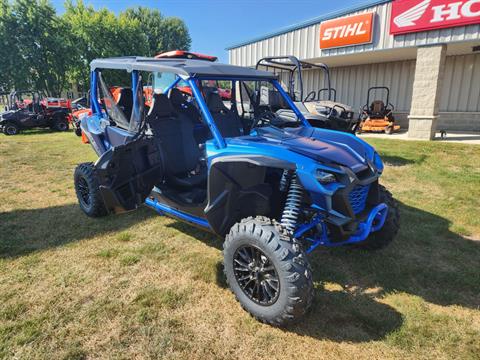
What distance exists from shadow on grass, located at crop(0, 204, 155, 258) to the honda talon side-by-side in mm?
218

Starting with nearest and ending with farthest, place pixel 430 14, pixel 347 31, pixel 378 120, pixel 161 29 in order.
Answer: pixel 430 14 → pixel 347 31 → pixel 378 120 → pixel 161 29

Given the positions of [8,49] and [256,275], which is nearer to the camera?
[256,275]

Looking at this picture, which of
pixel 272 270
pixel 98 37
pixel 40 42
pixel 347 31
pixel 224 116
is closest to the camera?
pixel 272 270

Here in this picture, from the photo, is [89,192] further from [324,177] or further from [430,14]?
[430,14]

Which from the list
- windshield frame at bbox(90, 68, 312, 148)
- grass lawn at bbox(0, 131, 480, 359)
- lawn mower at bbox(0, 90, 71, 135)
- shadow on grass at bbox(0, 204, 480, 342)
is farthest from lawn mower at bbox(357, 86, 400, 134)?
lawn mower at bbox(0, 90, 71, 135)

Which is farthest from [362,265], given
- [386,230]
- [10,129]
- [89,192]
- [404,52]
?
[10,129]

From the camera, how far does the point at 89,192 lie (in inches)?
162

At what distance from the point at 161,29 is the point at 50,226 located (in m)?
47.6

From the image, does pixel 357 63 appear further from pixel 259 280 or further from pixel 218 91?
pixel 259 280

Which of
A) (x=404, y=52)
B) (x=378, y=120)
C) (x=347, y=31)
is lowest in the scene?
(x=378, y=120)

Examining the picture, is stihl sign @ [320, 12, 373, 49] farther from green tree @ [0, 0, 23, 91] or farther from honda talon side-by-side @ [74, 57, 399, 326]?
green tree @ [0, 0, 23, 91]

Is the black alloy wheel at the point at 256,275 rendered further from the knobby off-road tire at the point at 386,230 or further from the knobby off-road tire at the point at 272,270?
the knobby off-road tire at the point at 386,230

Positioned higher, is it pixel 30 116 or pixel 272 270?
pixel 30 116

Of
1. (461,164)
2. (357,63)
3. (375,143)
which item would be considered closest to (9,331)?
(461,164)
